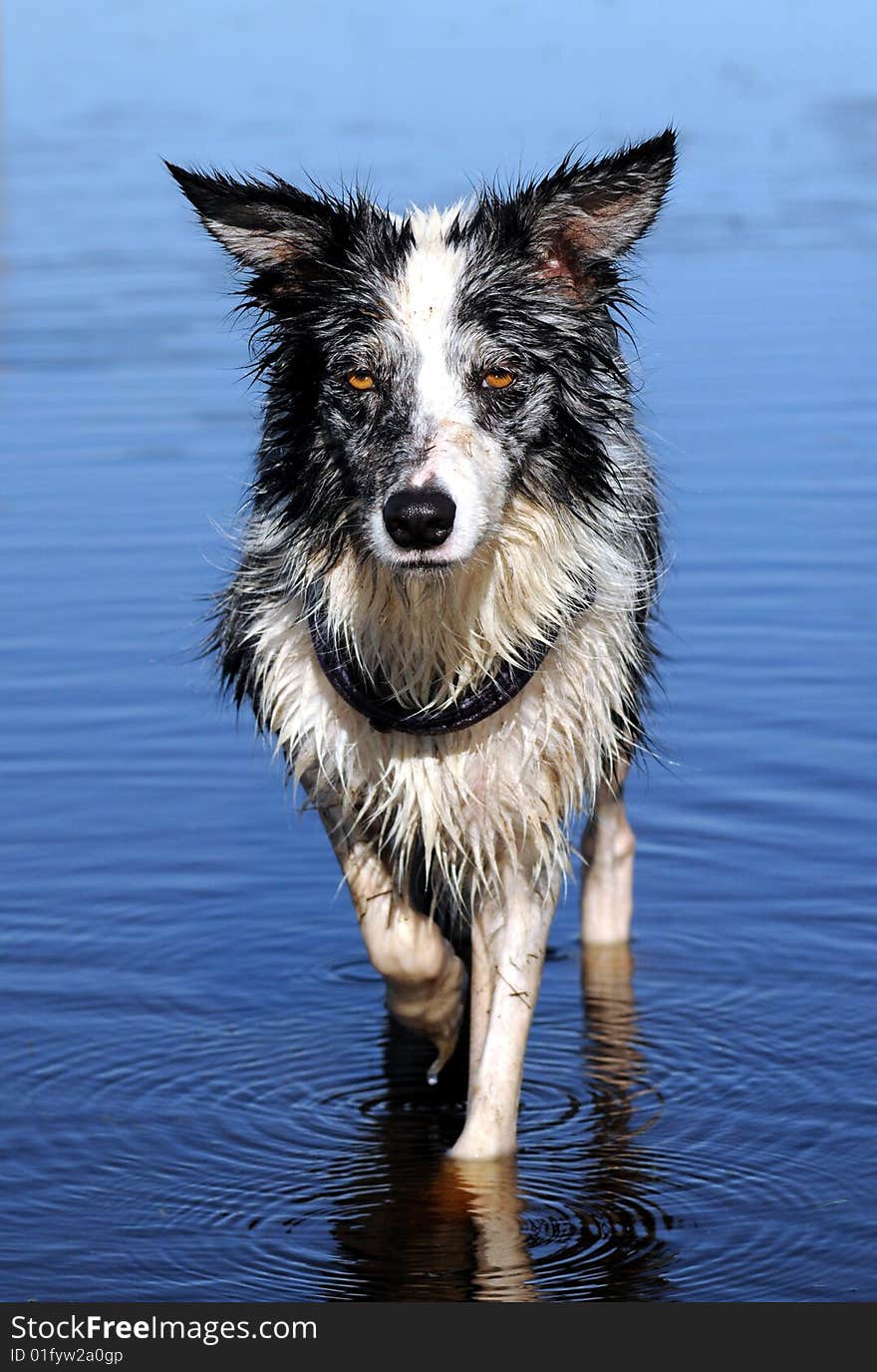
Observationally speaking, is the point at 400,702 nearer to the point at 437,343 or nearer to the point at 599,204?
the point at 437,343

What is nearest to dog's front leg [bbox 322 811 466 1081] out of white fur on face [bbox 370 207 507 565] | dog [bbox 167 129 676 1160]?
dog [bbox 167 129 676 1160]

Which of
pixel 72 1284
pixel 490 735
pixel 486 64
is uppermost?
pixel 486 64

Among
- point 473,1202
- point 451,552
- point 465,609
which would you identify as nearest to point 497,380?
point 451,552

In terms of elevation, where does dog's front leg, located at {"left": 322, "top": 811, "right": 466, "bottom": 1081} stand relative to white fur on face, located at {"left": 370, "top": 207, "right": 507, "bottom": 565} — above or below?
below

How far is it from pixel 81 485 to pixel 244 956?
503 cm

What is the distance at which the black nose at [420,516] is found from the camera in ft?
16.5

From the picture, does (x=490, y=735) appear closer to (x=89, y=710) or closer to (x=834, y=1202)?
(x=834, y=1202)

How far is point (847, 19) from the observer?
3097 cm

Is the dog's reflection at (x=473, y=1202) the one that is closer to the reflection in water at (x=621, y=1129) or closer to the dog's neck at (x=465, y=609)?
the reflection in water at (x=621, y=1129)

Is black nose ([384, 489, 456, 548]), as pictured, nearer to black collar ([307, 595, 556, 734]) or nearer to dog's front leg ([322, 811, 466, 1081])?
black collar ([307, 595, 556, 734])

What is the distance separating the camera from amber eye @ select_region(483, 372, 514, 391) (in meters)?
5.31

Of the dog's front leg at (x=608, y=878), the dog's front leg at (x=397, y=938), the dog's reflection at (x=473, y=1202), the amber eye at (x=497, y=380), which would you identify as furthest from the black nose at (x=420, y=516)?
the dog's front leg at (x=608, y=878)

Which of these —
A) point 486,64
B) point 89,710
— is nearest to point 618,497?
point 89,710

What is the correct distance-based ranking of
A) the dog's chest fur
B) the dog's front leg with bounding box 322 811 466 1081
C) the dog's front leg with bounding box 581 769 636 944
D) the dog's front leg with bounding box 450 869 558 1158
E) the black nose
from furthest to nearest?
the dog's front leg with bounding box 581 769 636 944 < the dog's front leg with bounding box 322 811 466 1081 < the dog's front leg with bounding box 450 869 558 1158 < the dog's chest fur < the black nose
